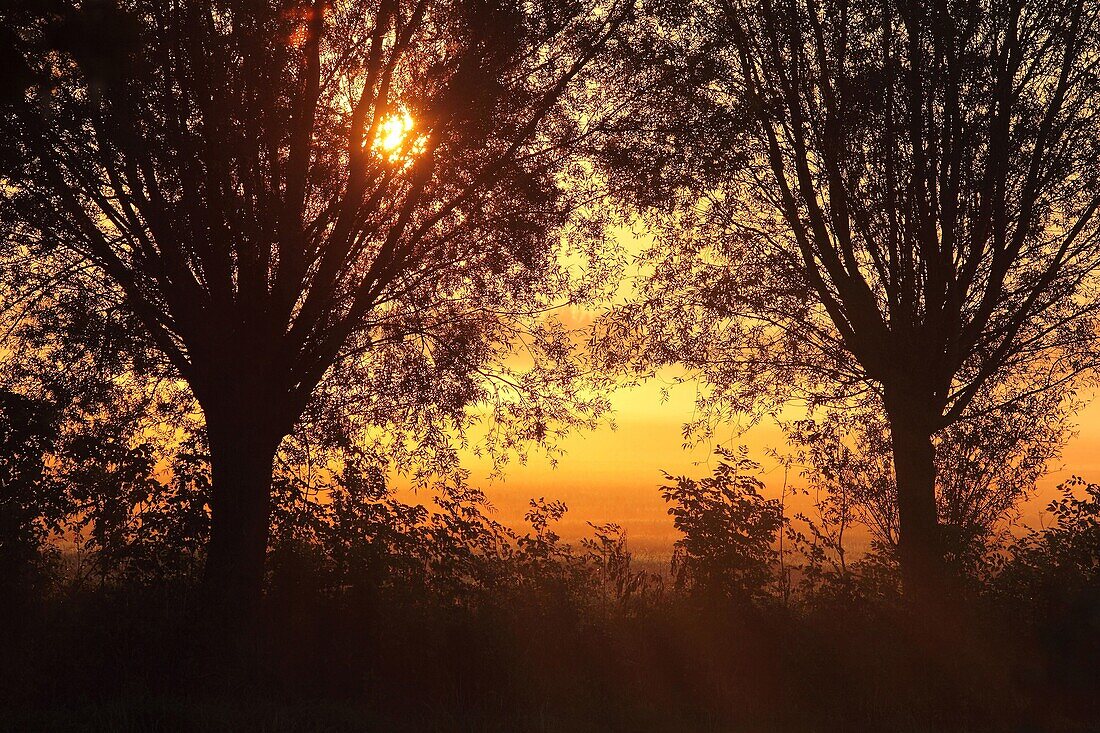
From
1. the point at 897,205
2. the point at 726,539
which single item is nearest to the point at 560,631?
the point at 726,539

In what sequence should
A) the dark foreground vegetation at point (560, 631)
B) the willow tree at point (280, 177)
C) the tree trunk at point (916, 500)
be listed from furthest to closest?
the tree trunk at point (916, 500) < the willow tree at point (280, 177) < the dark foreground vegetation at point (560, 631)

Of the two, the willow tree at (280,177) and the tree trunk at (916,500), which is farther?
the tree trunk at (916,500)

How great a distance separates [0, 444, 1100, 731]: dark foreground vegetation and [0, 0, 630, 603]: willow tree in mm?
1112

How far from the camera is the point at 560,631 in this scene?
14.7 meters

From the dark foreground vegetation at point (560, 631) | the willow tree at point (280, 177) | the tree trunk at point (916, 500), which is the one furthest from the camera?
the tree trunk at point (916, 500)

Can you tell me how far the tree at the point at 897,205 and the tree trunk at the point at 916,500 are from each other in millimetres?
23

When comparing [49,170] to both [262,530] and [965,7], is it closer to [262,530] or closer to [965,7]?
[262,530]

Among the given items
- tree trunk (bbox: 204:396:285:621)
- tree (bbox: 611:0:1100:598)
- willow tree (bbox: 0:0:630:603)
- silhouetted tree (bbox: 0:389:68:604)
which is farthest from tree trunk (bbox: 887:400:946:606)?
silhouetted tree (bbox: 0:389:68:604)

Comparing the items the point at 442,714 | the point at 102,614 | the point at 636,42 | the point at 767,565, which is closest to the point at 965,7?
the point at 636,42

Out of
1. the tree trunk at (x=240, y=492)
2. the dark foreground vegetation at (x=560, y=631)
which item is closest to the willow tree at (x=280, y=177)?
the tree trunk at (x=240, y=492)

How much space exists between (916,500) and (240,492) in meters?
10.1

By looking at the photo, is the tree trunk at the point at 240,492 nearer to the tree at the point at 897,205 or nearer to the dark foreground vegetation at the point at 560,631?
the dark foreground vegetation at the point at 560,631

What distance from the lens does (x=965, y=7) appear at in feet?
54.5

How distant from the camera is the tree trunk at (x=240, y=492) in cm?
1486
